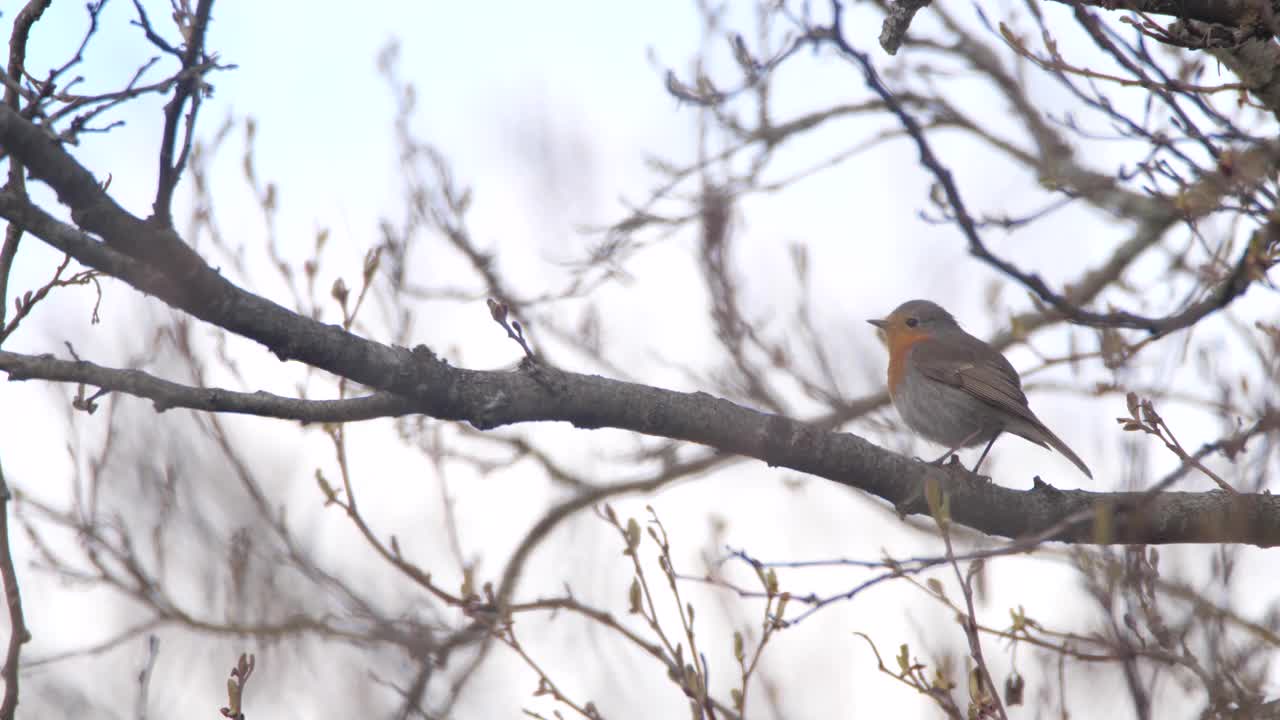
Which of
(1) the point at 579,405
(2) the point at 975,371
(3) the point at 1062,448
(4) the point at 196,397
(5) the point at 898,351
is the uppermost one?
(5) the point at 898,351

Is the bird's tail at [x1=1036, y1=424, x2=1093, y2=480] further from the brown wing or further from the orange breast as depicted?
the orange breast

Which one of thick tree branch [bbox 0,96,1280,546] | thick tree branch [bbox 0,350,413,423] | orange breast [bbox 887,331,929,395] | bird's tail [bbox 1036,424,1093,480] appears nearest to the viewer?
thick tree branch [bbox 0,96,1280,546]

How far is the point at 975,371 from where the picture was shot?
6512mm

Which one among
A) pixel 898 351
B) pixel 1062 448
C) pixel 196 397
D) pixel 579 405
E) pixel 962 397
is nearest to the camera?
pixel 196 397

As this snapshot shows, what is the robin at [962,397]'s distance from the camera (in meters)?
6.30

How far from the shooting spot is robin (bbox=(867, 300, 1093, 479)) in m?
6.30

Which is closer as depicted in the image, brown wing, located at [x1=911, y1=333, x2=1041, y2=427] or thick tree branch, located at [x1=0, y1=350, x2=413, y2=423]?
thick tree branch, located at [x1=0, y1=350, x2=413, y2=423]

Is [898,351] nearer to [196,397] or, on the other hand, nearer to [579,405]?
[579,405]

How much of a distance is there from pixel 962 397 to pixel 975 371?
0.51 feet

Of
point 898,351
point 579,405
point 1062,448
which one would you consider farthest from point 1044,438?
point 579,405

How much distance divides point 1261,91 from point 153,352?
13.8ft

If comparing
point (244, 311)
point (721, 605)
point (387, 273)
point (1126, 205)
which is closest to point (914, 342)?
point (1126, 205)

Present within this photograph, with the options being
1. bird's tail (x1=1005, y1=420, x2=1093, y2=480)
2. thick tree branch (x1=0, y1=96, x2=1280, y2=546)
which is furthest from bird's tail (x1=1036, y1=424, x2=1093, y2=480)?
thick tree branch (x1=0, y1=96, x2=1280, y2=546)

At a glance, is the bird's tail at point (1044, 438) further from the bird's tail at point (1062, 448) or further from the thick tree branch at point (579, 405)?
the thick tree branch at point (579, 405)
